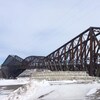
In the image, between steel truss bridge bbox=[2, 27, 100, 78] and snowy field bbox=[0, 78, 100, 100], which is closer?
snowy field bbox=[0, 78, 100, 100]

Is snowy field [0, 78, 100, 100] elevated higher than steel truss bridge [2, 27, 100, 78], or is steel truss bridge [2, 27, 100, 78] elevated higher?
steel truss bridge [2, 27, 100, 78]

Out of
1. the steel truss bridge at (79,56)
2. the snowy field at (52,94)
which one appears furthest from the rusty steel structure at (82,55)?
the snowy field at (52,94)

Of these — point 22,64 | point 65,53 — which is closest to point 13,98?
point 65,53

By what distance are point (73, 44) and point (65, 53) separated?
795cm

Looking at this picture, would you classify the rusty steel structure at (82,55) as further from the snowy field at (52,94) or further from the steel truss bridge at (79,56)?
the snowy field at (52,94)

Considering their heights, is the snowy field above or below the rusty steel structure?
below

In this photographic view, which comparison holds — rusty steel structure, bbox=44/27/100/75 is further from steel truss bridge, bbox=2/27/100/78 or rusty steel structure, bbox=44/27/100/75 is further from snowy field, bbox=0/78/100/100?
snowy field, bbox=0/78/100/100

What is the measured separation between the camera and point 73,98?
76.6ft

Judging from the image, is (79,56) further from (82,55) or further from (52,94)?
(52,94)

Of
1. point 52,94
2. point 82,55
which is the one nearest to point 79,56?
point 82,55

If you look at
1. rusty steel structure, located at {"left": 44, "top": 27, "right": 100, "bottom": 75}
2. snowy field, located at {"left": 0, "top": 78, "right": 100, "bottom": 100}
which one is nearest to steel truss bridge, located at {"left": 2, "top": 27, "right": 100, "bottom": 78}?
rusty steel structure, located at {"left": 44, "top": 27, "right": 100, "bottom": 75}

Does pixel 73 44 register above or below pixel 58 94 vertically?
above

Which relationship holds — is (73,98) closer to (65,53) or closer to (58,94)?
(58,94)

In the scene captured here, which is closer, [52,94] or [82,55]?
[52,94]
